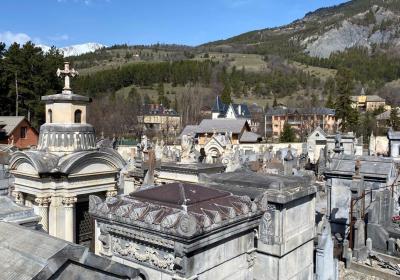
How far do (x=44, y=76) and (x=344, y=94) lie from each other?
40342 mm

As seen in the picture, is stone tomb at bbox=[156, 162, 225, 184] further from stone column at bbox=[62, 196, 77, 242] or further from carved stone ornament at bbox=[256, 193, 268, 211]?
carved stone ornament at bbox=[256, 193, 268, 211]

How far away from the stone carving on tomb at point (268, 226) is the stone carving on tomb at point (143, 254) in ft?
6.72

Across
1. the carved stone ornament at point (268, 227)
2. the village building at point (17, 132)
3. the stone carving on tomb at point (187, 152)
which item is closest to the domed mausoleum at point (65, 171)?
the stone carving on tomb at point (187, 152)

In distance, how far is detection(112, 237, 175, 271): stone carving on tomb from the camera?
4844mm

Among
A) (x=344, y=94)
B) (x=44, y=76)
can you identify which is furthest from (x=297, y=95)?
(x=44, y=76)

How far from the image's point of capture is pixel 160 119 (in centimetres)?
8475

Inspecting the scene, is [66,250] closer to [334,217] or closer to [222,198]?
[222,198]

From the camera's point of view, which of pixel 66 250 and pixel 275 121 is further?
pixel 275 121

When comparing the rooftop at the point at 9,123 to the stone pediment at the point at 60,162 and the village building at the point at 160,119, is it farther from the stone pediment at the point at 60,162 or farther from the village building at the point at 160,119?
the village building at the point at 160,119

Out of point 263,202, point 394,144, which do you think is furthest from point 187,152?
point 394,144

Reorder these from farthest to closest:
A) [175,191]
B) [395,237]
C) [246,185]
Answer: [395,237] < [246,185] < [175,191]

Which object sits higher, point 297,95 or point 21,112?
point 297,95

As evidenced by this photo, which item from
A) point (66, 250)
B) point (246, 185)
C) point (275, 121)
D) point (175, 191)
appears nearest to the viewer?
point (66, 250)

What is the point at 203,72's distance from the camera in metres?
133
